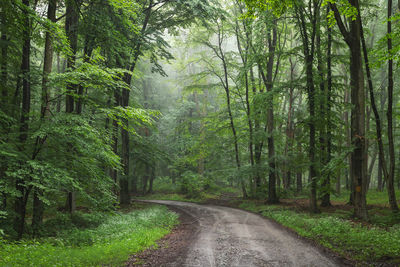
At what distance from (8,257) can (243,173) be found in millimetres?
14258

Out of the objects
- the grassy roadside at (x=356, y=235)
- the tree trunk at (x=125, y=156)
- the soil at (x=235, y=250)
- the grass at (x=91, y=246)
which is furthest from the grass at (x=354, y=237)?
the tree trunk at (x=125, y=156)

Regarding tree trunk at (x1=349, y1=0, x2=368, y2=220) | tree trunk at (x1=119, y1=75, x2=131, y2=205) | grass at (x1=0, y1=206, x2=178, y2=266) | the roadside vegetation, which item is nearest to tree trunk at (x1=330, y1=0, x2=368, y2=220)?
tree trunk at (x1=349, y1=0, x2=368, y2=220)

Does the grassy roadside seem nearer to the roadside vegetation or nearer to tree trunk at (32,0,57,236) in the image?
the roadside vegetation

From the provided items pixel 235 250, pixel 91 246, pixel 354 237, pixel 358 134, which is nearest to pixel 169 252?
pixel 235 250

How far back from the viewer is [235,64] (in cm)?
2169

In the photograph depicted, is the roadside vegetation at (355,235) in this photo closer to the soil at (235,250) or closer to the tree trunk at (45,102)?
the soil at (235,250)

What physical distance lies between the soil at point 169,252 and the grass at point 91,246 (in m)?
0.29

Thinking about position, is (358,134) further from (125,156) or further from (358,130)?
(125,156)

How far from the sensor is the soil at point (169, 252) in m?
6.36

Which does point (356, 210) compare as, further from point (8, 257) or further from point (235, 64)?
point (235, 64)

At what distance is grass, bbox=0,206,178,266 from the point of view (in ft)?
17.3

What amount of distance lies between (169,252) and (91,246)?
7.95ft

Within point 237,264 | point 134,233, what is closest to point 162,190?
point 134,233

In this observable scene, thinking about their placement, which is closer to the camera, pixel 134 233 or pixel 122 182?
pixel 134 233
